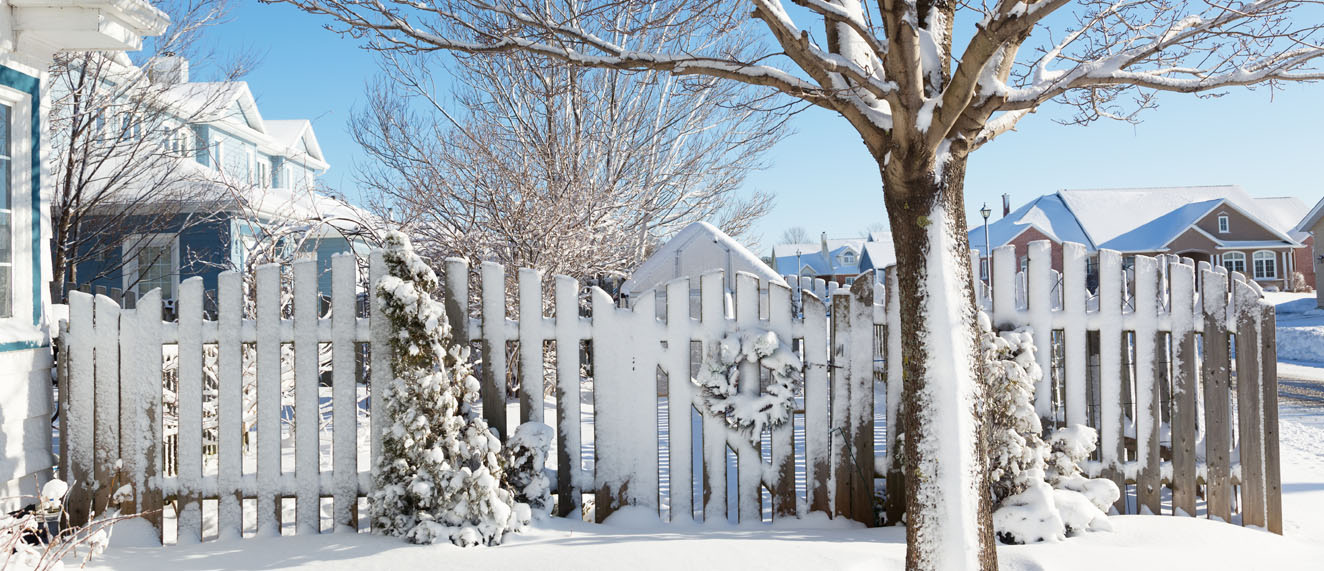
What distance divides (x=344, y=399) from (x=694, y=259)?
24.7 ft

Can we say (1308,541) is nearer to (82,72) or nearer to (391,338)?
(391,338)

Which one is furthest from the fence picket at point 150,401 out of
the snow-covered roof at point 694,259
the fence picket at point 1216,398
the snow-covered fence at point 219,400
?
the snow-covered roof at point 694,259

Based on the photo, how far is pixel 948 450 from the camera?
324cm

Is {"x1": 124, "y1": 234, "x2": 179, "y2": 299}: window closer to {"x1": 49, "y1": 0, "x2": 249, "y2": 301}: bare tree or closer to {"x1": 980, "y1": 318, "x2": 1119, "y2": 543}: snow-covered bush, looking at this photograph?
{"x1": 49, "y1": 0, "x2": 249, "y2": 301}: bare tree

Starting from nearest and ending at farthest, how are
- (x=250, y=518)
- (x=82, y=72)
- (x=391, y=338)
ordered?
(x=391, y=338) < (x=250, y=518) < (x=82, y=72)

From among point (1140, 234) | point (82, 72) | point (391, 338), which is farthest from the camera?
point (1140, 234)

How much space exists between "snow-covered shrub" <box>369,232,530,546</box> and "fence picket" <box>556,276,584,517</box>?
0.34 m

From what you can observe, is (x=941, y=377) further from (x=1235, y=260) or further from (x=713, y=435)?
(x=1235, y=260)

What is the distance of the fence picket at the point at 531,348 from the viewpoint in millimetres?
4242

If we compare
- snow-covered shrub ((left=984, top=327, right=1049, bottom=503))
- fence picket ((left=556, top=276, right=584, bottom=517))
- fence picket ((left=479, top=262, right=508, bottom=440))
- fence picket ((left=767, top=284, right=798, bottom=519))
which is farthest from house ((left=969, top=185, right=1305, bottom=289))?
fence picket ((left=479, top=262, right=508, bottom=440))

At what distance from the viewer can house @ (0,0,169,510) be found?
13.6ft

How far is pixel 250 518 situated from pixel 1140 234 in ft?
148

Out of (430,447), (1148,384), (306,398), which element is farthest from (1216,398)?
(306,398)

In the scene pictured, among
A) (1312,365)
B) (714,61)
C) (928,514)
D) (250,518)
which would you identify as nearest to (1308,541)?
(928,514)
